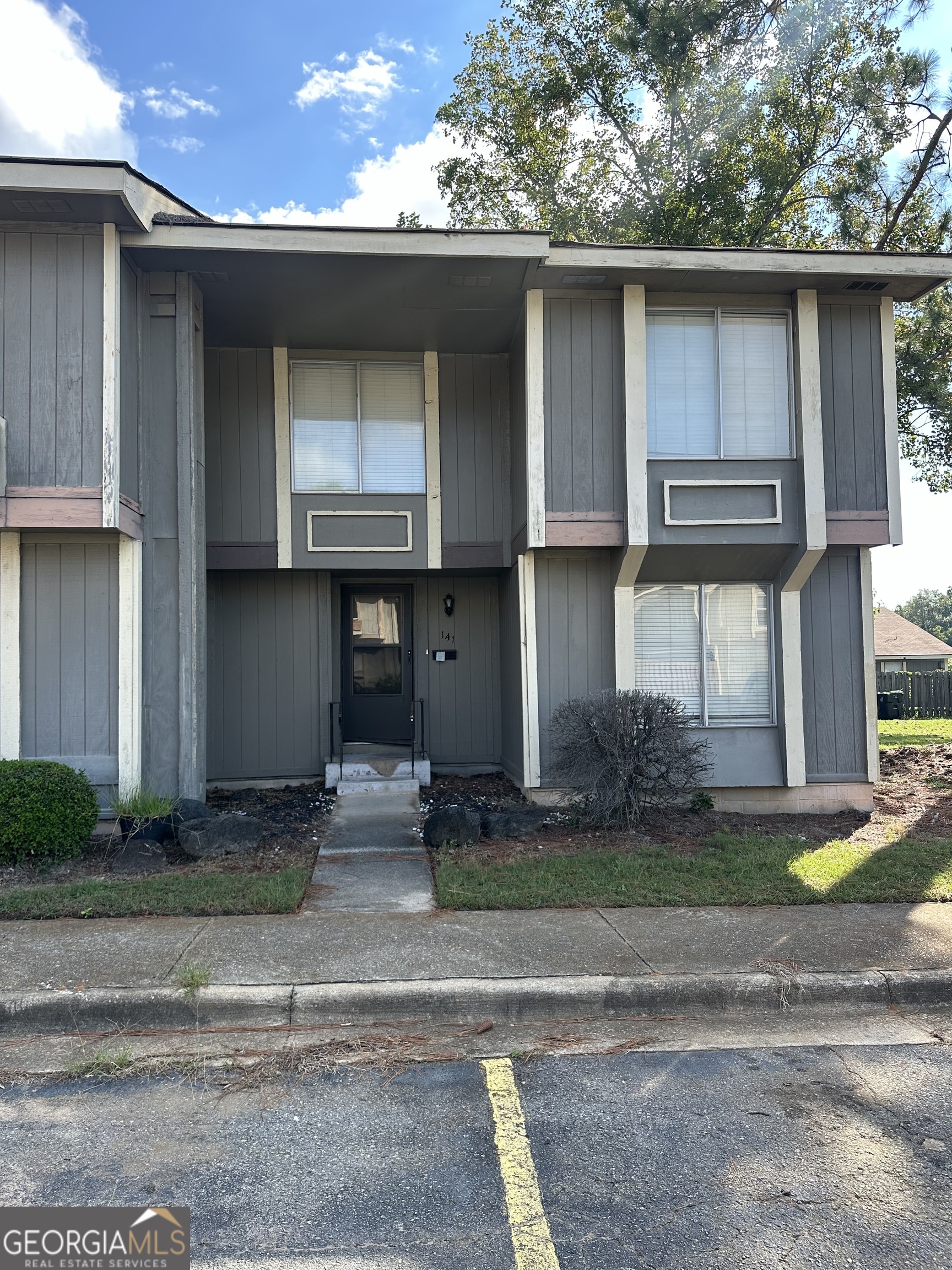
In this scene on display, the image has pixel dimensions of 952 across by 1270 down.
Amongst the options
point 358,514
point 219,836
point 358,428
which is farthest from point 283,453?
point 219,836

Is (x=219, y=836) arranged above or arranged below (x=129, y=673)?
below

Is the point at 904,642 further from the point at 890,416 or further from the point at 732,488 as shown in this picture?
the point at 732,488

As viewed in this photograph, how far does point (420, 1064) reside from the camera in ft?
12.8

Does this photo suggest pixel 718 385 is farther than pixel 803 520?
Yes

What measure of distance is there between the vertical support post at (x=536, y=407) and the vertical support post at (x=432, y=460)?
1.85 meters

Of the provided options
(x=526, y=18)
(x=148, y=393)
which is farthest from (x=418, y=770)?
(x=526, y=18)

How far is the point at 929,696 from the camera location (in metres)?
24.3

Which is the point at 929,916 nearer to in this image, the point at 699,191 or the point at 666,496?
the point at 666,496

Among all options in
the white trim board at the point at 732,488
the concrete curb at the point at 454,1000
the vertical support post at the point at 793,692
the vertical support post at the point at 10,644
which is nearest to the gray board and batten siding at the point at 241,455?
the vertical support post at the point at 10,644

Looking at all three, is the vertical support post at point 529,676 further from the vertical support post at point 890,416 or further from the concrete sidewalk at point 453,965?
the vertical support post at point 890,416

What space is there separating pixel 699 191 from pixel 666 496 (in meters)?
9.95

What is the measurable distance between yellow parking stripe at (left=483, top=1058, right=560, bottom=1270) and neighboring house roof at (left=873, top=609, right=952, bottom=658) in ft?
132

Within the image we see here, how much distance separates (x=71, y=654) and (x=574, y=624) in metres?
5.09

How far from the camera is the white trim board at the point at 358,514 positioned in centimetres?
1041
